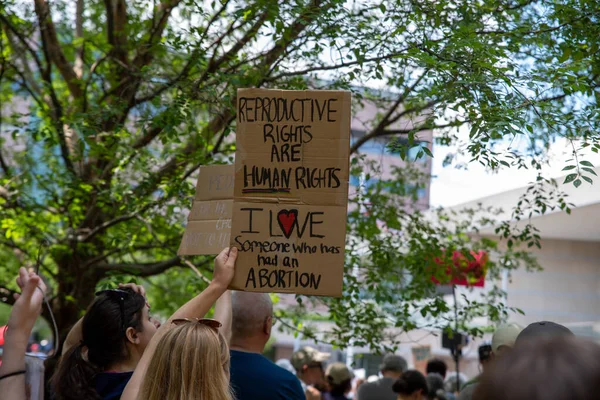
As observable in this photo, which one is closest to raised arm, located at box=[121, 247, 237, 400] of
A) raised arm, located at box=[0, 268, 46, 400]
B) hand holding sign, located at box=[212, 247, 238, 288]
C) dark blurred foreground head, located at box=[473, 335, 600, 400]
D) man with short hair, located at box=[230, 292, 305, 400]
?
hand holding sign, located at box=[212, 247, 238, 288]

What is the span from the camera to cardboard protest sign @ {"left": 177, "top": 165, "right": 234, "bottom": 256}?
3730 mm

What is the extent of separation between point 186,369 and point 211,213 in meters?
1.37

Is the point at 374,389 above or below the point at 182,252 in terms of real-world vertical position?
below

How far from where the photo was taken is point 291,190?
339 cm

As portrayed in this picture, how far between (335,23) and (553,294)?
14.3m

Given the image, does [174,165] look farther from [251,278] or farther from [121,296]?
[251,278]

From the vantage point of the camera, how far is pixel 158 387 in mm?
2590

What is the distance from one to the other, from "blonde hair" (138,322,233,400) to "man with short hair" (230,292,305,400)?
0.92m

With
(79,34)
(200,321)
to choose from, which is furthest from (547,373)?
(79,34)

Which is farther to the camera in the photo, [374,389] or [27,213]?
[27,213]

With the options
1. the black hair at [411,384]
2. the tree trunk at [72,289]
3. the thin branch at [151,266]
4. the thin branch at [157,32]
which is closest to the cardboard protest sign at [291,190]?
the black hair at [411,384]

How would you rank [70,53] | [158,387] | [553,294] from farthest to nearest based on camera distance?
[553,294] < [70,53] < [158,387]

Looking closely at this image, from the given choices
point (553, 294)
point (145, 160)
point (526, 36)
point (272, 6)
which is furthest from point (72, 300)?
point (553, 294)

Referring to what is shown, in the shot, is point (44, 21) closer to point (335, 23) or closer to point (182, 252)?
point (335, 23)
